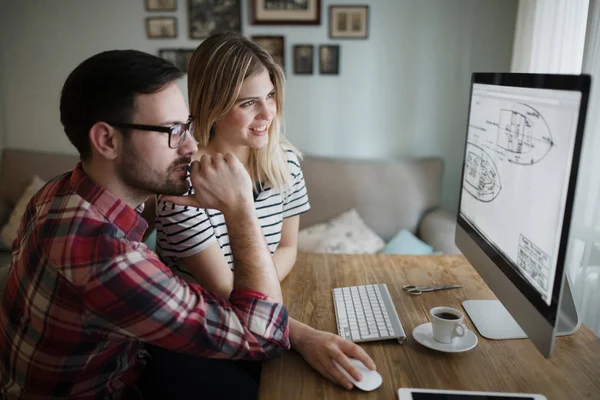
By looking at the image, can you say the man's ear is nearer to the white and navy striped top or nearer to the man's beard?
the man's beard

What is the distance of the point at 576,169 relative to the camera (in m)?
0.81

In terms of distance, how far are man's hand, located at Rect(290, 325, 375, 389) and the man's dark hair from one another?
22.5 inches

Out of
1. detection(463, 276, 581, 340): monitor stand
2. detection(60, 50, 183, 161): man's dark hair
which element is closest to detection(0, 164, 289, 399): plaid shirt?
detection(60, 50, 183, 161): man's dark hair

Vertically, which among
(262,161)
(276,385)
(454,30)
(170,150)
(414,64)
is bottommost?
(276,385)

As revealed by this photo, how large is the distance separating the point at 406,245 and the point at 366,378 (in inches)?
65.9

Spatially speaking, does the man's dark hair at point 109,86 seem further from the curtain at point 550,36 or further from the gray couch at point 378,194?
the gray couch at point 378,194

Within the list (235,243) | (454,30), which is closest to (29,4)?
(454,30)

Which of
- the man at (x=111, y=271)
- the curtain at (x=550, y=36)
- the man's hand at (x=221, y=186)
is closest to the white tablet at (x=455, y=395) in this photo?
the man at (x=111, y=271)

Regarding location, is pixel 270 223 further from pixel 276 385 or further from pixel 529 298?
pixel 529 298

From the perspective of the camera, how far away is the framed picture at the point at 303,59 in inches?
114

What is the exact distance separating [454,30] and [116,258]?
8.12 feet

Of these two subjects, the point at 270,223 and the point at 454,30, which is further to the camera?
the point at 454,30

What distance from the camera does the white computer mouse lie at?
95 centimetres

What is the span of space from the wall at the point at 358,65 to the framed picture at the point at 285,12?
0.04m
